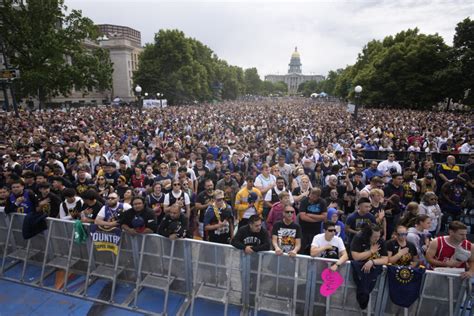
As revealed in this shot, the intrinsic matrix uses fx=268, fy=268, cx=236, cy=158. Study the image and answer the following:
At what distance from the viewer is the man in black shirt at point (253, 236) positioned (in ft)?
13.4

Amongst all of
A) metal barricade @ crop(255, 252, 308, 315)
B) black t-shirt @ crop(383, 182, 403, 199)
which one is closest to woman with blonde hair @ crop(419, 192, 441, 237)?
black t-shirt @ crop(383, 182, 403, 199)

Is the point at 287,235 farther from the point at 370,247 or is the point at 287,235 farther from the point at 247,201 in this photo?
the point at 247,201

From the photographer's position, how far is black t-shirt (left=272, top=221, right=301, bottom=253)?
4.34 meters

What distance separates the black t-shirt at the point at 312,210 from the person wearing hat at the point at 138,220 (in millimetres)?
2756

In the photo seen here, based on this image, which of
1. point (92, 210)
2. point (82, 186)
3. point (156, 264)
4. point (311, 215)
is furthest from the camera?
point (82, 186)

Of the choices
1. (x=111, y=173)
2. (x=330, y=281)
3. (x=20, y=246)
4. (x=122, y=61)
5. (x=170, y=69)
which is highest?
(x=122, y=61)

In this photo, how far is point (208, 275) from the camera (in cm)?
443

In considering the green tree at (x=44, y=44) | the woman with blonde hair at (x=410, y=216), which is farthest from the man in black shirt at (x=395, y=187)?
the green tree at (x=44, y=44)

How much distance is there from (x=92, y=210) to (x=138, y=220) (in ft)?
4.04

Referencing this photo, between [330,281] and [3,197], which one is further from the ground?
[3,197]

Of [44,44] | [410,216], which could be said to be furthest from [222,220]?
[44,44]

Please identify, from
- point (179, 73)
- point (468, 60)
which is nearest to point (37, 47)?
point (179, 73)

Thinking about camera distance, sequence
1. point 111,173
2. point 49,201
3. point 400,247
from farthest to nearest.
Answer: point 111,173, point 49,201, point 400,247

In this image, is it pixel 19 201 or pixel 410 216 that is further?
pixel 19 201
